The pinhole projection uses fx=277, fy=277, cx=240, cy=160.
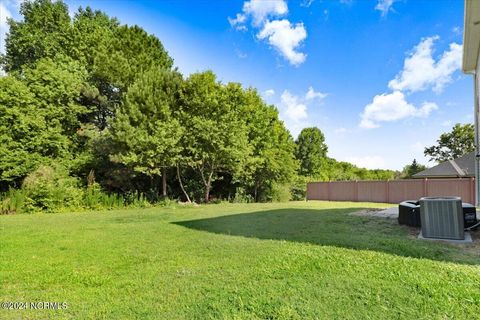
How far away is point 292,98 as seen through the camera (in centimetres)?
1689

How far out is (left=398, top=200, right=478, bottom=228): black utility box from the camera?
526cm

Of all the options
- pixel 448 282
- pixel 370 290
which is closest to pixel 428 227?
pixel 448 282

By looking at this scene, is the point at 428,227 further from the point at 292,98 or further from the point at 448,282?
the point at 292,98

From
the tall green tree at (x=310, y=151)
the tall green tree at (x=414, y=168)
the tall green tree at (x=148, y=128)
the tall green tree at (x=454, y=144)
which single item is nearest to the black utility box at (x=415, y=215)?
the tall green tree at (x=148, y=128)

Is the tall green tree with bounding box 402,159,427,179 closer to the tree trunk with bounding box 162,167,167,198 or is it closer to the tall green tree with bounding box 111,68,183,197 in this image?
the tree trunk with bounding box 162,167,167,198

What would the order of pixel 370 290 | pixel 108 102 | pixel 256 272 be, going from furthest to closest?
pixel 108 102, pixel 256 272, pixel 370 290

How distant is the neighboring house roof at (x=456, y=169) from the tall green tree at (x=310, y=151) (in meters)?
11.5

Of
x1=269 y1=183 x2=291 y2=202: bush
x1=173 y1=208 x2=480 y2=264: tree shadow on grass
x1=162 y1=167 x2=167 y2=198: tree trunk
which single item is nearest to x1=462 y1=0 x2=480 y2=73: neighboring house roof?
x1=173 y1=208 x2=480 y2=264: tree shadow on grass

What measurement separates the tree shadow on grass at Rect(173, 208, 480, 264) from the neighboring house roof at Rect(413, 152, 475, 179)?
1308cm

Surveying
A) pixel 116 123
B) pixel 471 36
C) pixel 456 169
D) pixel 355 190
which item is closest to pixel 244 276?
pixel 471 36

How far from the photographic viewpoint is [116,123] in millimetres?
12945

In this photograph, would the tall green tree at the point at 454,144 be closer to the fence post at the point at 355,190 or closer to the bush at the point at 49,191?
the fence post at the point at 355,190

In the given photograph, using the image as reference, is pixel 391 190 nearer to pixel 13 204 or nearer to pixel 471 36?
pixel 471 36

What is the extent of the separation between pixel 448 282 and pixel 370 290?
0.88 m
